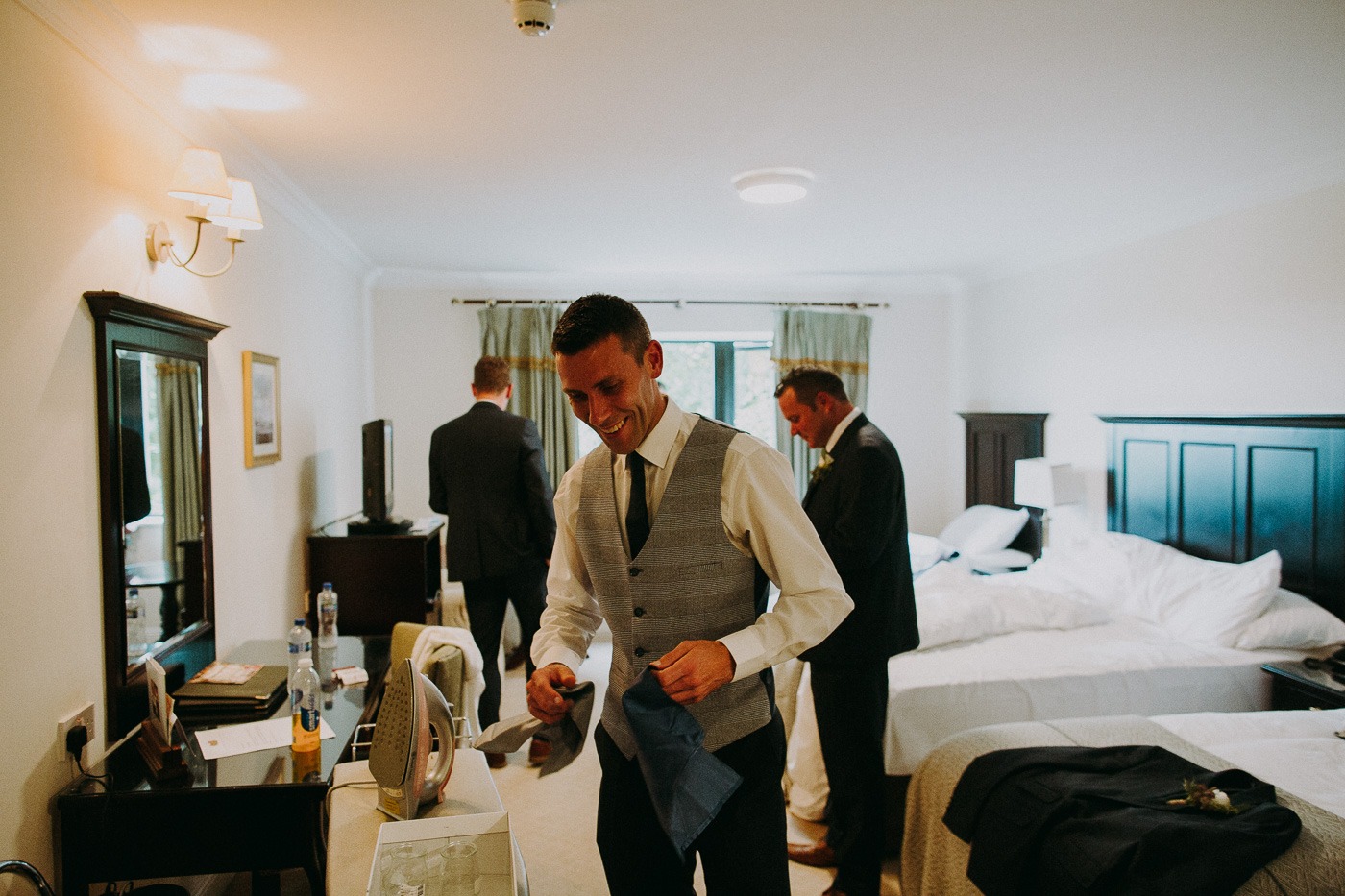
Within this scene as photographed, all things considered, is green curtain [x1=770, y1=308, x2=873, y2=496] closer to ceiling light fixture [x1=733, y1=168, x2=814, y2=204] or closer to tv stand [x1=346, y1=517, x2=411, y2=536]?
ceiling light fixture [x1=733, y1=168, x2=814, y2=204]

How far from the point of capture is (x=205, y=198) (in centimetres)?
225

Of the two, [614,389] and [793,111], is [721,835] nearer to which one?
[614,389]

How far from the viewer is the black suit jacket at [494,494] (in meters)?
3.55

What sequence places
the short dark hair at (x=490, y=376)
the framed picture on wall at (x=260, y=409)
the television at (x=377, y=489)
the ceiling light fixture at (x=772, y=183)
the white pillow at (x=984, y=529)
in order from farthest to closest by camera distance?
the white pillow at (x=984, y=529), the television at (x=377, y=489), the short dark hair at (x=490, y=376), the ceiling light fixture at (x=772, y=183), the framed picture on wall at (x=260, y=409)

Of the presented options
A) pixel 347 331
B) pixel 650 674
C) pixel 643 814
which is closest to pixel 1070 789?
pixel 643 814

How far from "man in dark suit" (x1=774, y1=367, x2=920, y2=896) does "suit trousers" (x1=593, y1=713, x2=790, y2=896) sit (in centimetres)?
95

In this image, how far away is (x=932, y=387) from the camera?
610 cm

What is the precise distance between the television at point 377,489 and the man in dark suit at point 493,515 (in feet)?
1.10

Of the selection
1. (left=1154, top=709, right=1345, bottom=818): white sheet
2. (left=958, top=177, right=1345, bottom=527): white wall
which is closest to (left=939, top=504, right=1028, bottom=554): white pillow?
(left=958, top=177, right=1345, bottom=527): white wall

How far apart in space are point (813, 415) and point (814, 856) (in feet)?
4.72

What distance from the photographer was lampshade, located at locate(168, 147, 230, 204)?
2121 mm

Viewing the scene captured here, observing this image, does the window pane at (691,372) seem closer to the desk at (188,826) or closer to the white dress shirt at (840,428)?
the white dress shirt at (840,428)

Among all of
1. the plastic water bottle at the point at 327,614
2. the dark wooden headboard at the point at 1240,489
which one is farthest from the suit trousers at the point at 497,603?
the dark wooden headboard at the point at 1240,489

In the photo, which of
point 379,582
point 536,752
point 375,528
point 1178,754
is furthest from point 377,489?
point 1178,754
